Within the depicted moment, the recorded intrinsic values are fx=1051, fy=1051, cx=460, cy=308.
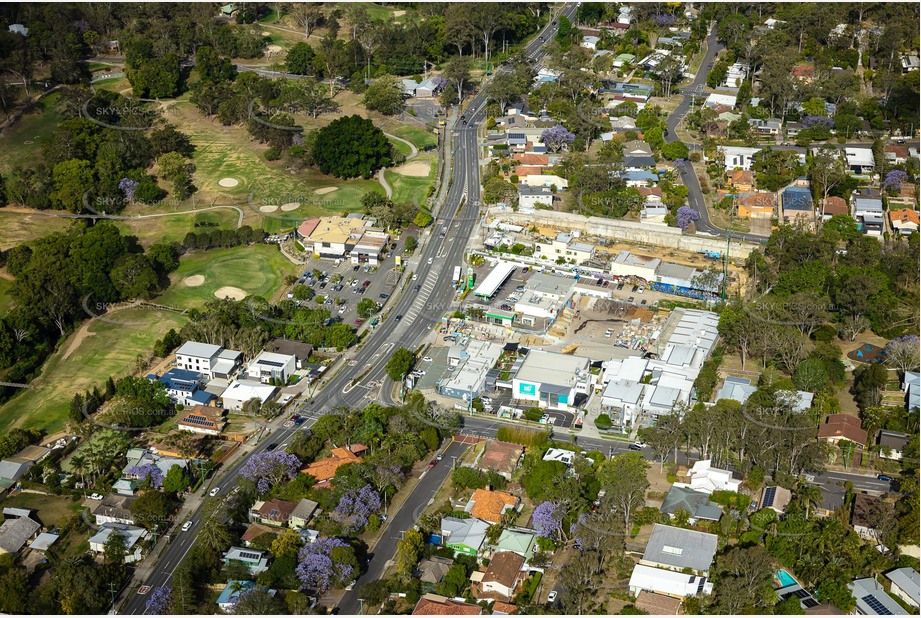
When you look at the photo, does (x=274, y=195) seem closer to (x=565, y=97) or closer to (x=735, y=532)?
(x=565, y=97)

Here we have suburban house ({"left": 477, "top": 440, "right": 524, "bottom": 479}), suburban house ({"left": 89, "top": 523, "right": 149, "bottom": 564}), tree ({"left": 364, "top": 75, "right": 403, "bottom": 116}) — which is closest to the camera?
suburban house ({"left": 89, "top": 523, "right": 149, "bottom": 564})

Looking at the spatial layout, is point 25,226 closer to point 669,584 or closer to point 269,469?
point 269,469

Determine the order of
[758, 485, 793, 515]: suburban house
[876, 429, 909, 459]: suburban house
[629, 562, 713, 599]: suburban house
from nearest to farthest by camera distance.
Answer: [629, 562, 713, 599]: suburban house → [758, 485, 793, 515]: suburban house → [876, 429, 909, 459]: suburban house

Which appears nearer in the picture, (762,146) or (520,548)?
(520,548)

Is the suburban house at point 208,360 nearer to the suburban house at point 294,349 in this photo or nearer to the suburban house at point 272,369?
the suburban house at point 272,369

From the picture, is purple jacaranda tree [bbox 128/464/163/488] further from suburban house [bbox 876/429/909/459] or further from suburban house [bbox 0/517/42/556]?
suburban house [bbox 876/429/909/459]

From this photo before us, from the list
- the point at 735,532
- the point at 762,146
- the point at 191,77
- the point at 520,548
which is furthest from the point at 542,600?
the point at 191,77

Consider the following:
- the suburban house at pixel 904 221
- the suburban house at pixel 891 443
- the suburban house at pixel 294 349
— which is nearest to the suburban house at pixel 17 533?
the suburban house at pixel 294 349

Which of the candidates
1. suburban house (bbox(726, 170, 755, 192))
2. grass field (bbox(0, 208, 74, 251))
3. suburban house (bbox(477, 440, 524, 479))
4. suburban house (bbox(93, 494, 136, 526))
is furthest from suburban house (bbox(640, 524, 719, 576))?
grass field (bbox(0, 208, 74, 251))
